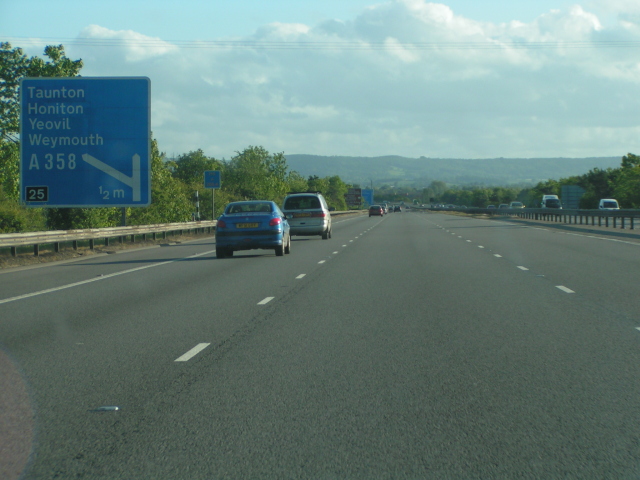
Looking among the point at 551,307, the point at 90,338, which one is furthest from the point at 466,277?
the point at 90,338

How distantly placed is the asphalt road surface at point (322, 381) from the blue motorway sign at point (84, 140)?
1157 cm

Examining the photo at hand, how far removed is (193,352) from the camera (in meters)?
8.54

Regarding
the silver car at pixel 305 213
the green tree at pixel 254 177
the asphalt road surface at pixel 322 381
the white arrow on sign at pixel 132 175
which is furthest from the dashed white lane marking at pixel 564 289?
the green tree at pixel 254 177

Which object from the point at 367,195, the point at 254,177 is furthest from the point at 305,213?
the point at 367,195

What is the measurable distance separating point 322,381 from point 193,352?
6.24 ft

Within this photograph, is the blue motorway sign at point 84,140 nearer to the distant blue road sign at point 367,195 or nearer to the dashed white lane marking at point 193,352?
the dashed white lane marking at point 193,352

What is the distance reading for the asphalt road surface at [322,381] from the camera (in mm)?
5039

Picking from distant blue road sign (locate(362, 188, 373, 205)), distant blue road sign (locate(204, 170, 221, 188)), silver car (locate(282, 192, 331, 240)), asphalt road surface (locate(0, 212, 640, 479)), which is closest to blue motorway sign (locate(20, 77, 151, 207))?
silver car (locate(282, 192, 331, 240))

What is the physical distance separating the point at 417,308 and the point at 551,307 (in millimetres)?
1885

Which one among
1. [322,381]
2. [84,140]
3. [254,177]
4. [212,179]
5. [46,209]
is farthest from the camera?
[254,177]

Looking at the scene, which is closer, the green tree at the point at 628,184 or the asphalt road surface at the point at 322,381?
the asphalt road surface at the point at 322,381

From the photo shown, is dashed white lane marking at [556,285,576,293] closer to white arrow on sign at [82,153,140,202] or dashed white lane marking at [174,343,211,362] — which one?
dashed white lane marking at [174,343,211,362]

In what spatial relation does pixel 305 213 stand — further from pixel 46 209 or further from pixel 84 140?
pixel 46 209

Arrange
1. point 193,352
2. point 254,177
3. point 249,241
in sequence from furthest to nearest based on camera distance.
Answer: point 254,177 → point 249,241 → point 193,352
